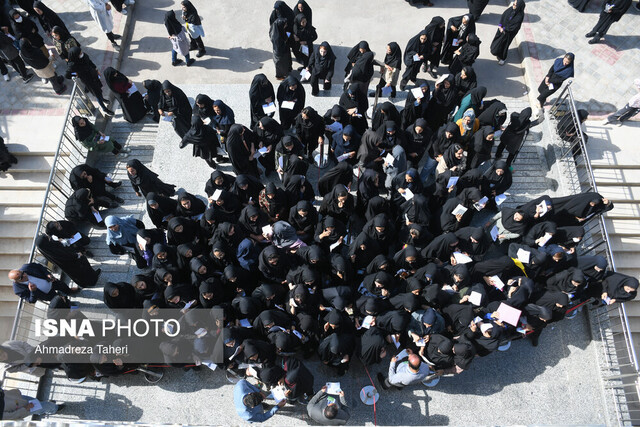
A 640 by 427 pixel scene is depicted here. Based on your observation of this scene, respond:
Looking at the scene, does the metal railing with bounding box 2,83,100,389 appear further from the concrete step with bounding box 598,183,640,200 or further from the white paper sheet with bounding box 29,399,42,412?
the concrete step with bounding box 598,183,640,200

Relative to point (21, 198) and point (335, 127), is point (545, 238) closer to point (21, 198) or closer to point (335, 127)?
point (335, 127)

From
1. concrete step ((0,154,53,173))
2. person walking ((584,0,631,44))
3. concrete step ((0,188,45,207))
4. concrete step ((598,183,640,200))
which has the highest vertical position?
person walking ((584,0,631,44))

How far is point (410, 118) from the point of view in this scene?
9250 mm

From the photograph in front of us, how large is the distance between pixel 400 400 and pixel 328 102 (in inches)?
261

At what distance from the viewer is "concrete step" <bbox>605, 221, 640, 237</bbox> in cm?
959

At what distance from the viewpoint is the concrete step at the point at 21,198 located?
409 inches

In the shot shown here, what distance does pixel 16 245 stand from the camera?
33.9ft

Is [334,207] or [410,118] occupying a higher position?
[410,118]

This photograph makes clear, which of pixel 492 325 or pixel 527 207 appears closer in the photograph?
pixel 492 325

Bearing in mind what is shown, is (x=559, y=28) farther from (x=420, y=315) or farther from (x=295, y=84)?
(x=420, y=315)

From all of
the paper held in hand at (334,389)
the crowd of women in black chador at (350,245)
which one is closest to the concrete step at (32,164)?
the crowd of women in black chador at (350,245)

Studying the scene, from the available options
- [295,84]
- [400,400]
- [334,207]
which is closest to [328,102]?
[295,84]

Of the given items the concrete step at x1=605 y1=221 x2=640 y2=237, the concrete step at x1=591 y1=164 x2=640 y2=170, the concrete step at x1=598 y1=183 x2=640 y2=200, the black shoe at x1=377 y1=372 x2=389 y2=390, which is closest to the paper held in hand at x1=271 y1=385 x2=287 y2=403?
the black shoe at x1=377 y1=372 x2=389 y2=390

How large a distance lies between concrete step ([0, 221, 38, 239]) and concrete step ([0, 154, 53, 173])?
1255 millimetres
